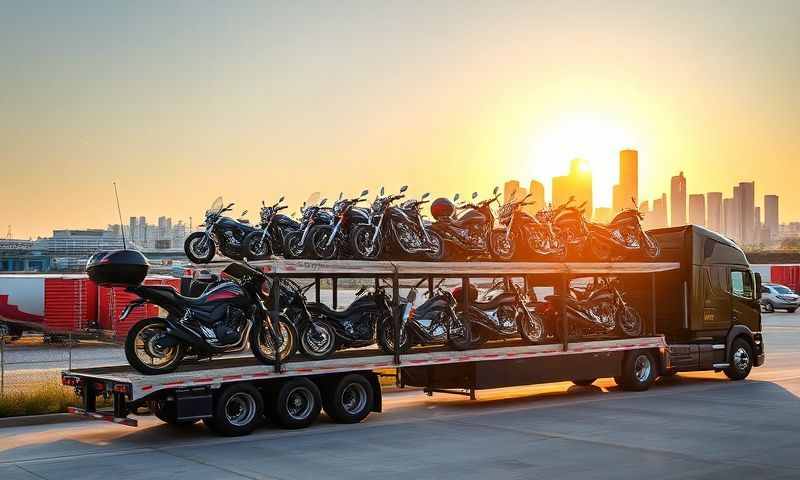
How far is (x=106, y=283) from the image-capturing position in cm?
1345

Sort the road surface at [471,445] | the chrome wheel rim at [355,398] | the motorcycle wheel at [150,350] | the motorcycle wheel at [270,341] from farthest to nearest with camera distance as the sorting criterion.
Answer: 1. the chrome wheel rim at [355,398]
2. the motorcycle wheel at [270,341]
3. the motorcycle wheel at [150,350]
4. the road surface at [471,445]

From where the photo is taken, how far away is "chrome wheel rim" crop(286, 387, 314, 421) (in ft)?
46.8

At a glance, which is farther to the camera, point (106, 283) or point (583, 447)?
point (106, 283)

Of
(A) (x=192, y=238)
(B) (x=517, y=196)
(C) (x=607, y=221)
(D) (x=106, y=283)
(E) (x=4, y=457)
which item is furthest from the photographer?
(C) (x=607, y=221)

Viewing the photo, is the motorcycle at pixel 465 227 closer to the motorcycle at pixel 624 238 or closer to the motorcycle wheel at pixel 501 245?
the motorcycle wheel at pixel 501 245

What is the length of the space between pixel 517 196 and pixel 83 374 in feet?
29.6

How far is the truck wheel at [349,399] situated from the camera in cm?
1472

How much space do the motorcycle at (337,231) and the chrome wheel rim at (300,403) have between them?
2.31 meters

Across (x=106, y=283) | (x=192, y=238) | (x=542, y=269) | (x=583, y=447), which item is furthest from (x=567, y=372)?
(x=106, y=283)

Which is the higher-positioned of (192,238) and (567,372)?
(192,238)

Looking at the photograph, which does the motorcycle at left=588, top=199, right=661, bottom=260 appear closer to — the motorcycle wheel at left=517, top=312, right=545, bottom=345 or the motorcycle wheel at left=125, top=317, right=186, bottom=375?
the motorcycle wheel at left=517, top=312, right=545, bottom=345

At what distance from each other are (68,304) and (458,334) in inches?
1066

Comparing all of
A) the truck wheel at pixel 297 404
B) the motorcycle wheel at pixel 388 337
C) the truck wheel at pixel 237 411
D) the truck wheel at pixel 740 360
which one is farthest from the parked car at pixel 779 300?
the truck wheel at pixel 237 411

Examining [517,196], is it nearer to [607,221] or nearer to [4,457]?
[607,221]
